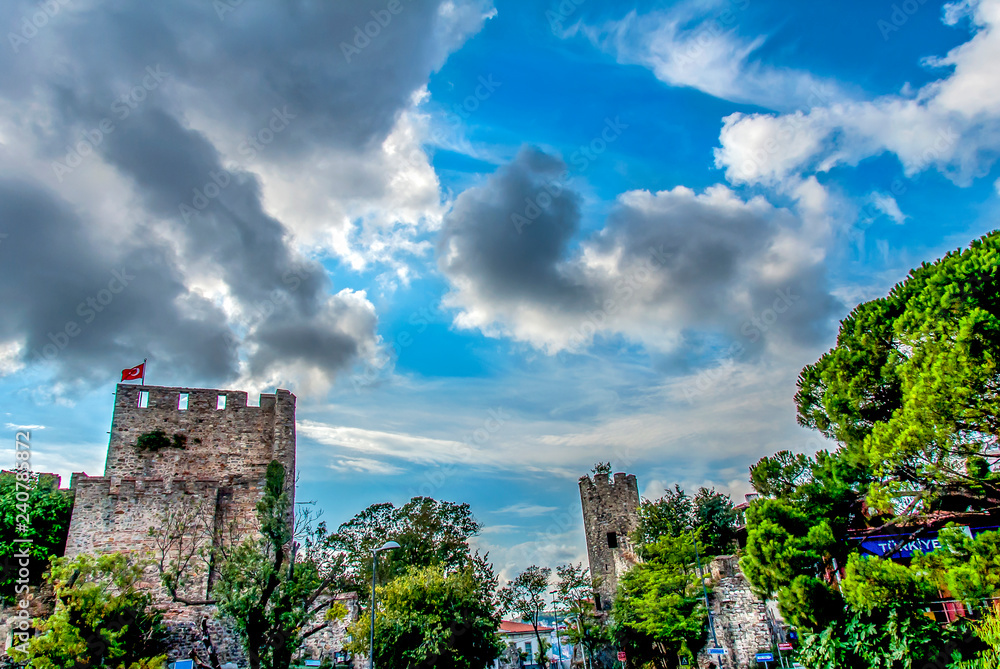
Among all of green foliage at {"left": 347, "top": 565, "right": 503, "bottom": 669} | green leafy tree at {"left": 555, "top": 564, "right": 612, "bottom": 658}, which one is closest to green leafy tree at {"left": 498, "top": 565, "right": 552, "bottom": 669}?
green leafy tree at {"left": 555, "top": 564, "right": 612, "bottom": 658}

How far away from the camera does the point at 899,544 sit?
47.3 ft

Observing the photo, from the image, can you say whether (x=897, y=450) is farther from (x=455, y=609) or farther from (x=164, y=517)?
(x=164, y=517)

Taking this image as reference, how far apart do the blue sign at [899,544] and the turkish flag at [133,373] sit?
84.5 feet

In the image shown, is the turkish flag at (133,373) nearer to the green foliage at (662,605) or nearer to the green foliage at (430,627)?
the green foliage at (430,627)

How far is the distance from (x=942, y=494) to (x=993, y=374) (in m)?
2.72

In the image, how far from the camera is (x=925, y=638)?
12.2m

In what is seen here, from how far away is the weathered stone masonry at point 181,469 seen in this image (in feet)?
61.8

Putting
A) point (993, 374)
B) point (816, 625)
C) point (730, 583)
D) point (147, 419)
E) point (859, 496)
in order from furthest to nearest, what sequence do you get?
1. point (730, 583)
2. point (147, 419)
3. point (859, 496)
4. point (816, 625)
5. point (993, 374)

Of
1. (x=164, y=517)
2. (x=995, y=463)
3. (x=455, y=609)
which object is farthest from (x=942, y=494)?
(x=164, y=517)

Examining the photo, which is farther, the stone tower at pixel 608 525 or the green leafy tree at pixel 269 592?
the stone tower at pixel 608 525

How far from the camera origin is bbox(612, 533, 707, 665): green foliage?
84.2 ft

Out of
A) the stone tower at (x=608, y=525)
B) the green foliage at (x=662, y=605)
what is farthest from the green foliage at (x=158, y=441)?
the stone tower at (x=608, y=525)

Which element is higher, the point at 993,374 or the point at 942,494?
the point at 993,374

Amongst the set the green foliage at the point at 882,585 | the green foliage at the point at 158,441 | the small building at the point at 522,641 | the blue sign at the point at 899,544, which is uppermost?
the green foliage at the point at 158,441
